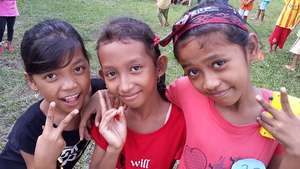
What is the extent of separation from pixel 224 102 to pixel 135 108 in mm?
435

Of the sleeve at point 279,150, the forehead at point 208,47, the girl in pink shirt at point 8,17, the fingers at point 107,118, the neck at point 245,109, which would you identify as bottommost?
the girl in pink shirt at point 8,17

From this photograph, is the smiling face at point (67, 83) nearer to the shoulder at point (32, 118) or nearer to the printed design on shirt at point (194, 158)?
the shoulder at point (32, 118)

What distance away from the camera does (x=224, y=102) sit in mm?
1578

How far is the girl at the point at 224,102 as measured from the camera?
58.3 inches

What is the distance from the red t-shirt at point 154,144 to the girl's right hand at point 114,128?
0.52ft

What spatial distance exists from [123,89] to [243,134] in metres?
0.53

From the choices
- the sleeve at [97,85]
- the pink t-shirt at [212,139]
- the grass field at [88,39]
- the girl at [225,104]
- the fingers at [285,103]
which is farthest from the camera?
the grass field at [88,39]

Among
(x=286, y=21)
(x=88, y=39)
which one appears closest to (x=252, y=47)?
(x=88, y=39)

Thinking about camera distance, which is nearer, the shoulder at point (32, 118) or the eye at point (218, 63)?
the eye at point (218, 63)

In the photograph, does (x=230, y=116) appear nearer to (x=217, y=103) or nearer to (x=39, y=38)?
(x=217, y=103)

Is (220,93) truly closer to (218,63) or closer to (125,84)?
(218,63)

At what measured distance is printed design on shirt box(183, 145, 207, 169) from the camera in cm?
166

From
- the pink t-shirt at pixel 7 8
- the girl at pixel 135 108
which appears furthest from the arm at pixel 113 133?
the pink t-shirt at pixel 7 8

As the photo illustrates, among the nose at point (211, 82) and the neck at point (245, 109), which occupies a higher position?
the nose at point (211, 82)
